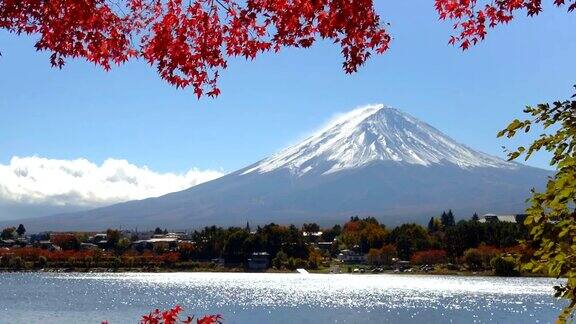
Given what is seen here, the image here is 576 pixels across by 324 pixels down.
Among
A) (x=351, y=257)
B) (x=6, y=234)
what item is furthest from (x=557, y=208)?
(x=6, y=234)

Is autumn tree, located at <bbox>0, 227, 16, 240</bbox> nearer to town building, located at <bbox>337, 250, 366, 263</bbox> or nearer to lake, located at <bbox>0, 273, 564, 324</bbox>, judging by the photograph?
town building, located at <bbox>337, 250, 366, 263</bbox>

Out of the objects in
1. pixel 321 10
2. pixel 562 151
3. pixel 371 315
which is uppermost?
pixel 321 10

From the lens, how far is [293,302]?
58.6 m

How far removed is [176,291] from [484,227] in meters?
43.3

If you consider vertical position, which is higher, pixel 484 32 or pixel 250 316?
pixel 484 32

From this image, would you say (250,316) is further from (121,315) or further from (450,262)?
(450,262)

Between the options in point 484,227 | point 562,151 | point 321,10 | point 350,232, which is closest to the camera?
point 562,151

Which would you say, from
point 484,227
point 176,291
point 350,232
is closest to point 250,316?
point 176,291

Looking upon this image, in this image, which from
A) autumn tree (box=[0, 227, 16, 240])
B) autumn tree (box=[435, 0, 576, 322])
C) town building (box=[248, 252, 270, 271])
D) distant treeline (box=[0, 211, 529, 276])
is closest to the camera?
autumn tree (box=[435, 0, 576, 322])

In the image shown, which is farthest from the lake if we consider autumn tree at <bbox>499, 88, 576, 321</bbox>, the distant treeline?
autumn tree at <bbox>499, 88, 576, 321</bbox>

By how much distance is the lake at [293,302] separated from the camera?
→ 156 ft

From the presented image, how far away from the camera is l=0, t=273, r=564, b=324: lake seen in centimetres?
4766

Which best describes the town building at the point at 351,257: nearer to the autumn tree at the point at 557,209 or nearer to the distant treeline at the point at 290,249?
the distant treeline at the point at 290,249

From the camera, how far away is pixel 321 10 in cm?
592
